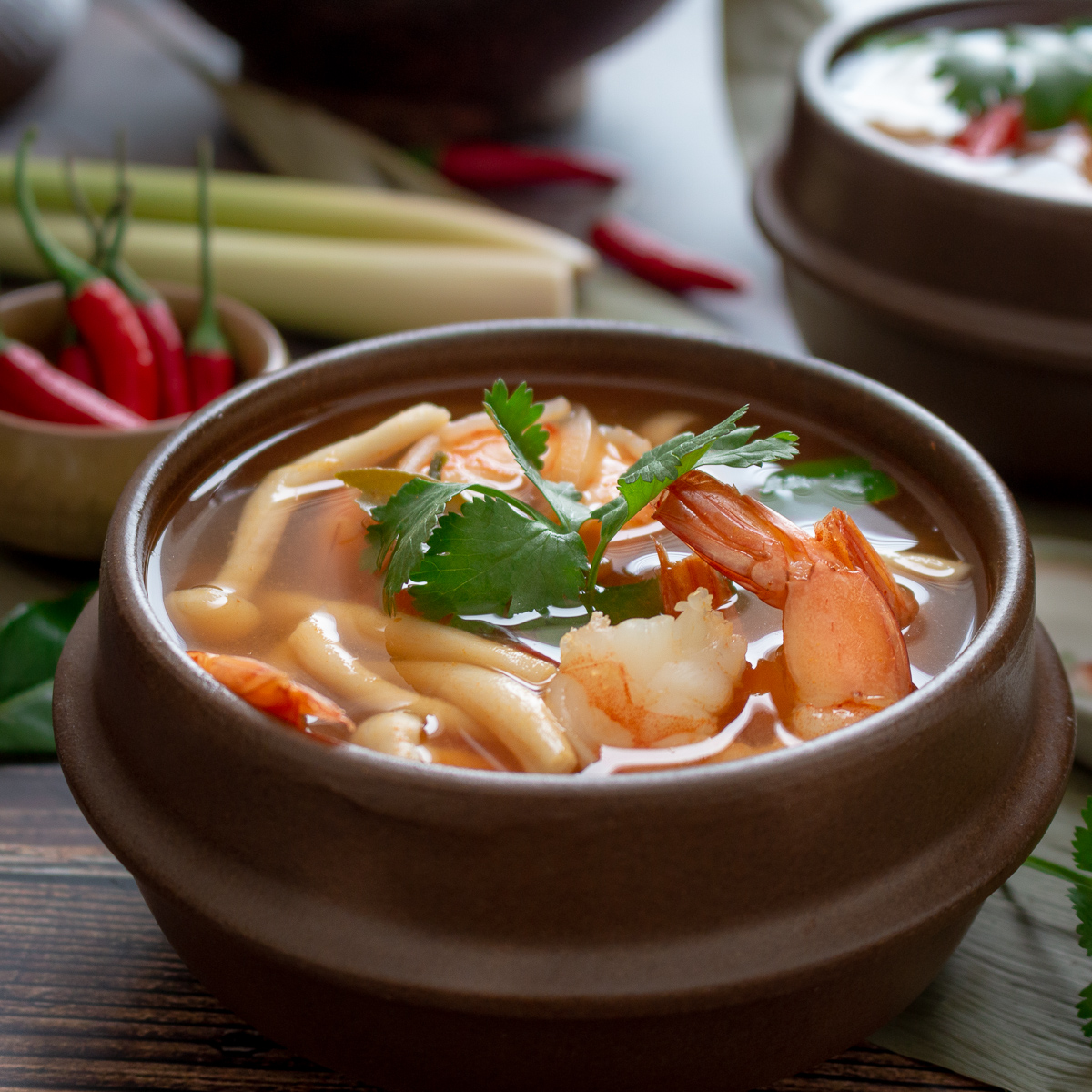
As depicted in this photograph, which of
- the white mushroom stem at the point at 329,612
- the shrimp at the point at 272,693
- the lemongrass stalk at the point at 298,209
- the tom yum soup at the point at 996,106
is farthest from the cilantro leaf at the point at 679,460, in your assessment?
the lemongrass stalk at the point at 298,209

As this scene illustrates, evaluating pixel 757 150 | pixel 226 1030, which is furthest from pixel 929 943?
pixel 757 150

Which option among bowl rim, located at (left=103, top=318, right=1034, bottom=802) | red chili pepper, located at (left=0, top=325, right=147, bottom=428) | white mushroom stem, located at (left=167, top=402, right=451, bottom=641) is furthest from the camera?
red chili pepper, located at (left=0, top=325, right=147, bottom=428)

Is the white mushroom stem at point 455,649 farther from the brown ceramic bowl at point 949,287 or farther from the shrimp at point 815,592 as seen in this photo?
the brown ceramic bowl at point 949,287

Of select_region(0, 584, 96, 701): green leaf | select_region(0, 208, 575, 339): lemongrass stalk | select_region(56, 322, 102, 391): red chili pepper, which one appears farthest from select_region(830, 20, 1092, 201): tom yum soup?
select_region(0, 584, 96, 701): green leaf

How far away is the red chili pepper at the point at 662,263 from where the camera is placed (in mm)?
2986

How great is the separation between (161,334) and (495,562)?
1287 millimetres

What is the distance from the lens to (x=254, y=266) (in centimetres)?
283

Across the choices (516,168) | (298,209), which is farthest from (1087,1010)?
(516,168)

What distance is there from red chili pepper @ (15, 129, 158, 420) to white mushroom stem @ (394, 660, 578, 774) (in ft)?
3.97

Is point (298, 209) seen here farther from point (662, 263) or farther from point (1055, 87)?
point (1055, 87)

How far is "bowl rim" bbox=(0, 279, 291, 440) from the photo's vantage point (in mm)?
2027

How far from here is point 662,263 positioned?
299cm

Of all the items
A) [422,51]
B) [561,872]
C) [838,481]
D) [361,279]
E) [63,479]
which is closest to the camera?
[561,872]

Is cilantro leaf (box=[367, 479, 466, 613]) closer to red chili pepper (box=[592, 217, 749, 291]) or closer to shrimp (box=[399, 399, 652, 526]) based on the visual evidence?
shrimp (box=[399, 399, 652, 526])
